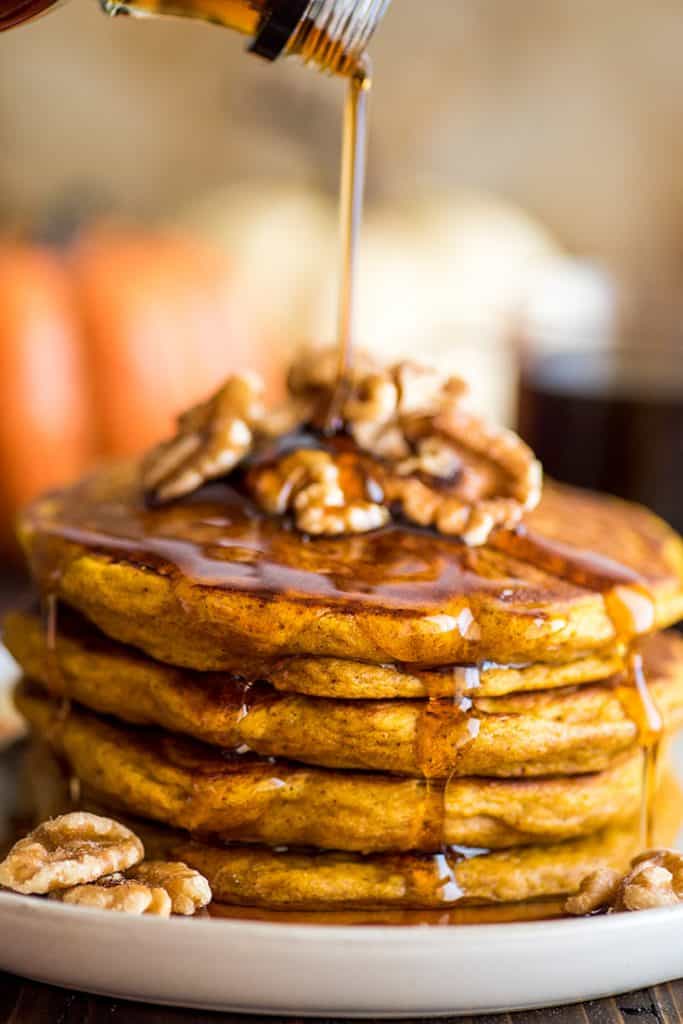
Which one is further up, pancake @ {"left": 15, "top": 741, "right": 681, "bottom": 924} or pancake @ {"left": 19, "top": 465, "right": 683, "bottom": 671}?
pancake @ {"left": 19, "top": 465, "right": 683, "bottom": 671}

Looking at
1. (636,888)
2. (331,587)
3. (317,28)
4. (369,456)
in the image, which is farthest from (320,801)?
(317,28)

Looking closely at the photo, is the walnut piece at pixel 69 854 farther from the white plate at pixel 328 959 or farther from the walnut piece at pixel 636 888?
the walnut piece at pixel 636 888

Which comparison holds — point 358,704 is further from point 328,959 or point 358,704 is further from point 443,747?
point 328,959

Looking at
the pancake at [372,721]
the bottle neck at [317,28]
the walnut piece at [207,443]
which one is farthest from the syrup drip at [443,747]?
the bottle neck at [317,28]

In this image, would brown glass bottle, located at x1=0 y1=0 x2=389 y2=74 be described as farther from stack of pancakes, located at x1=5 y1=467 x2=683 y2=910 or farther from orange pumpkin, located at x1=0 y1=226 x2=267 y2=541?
orange pumpkin, located at x1=0 y1=226 x2=267 y2=541

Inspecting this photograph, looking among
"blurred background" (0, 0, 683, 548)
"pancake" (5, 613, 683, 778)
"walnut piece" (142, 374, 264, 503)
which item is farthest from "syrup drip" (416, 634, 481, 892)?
"blurred background" (0, 0, 683, 548)

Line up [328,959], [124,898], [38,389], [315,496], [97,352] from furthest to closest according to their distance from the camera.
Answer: [97,352]
[38,389]
[315,496]
[124,898]
[328,959]
